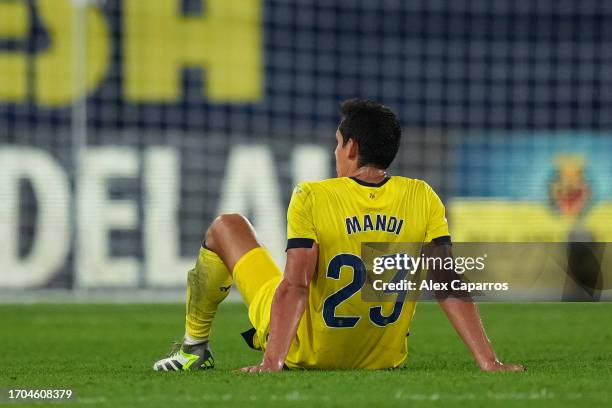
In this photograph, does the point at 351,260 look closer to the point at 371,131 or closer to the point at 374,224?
the point at 374,224

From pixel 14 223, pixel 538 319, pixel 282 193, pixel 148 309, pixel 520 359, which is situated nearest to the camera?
pixel 520 359

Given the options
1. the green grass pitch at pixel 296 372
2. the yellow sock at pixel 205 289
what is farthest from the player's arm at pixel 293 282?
the yellow sock at pixel 205 289

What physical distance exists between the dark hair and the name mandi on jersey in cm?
21

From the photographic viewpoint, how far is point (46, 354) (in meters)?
7.95

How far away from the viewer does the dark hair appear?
4992 mm


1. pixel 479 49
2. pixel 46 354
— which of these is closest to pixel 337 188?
pixel 46 354

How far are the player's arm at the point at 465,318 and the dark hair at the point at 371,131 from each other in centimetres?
44

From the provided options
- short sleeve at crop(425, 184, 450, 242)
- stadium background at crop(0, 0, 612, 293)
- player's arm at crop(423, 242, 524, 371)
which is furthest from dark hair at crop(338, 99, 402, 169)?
stadium background at crop(0, 0, 612, 293)

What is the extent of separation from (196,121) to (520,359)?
1273 cm

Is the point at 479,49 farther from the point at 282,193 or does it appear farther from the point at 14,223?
the point at 14,223

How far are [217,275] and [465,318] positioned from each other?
3.72 feet

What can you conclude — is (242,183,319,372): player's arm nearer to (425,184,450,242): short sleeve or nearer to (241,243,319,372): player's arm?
(241,243,319,372): player's arm

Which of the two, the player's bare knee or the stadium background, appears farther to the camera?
the stadium background

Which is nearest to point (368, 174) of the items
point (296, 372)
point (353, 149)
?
point (353, 149)
